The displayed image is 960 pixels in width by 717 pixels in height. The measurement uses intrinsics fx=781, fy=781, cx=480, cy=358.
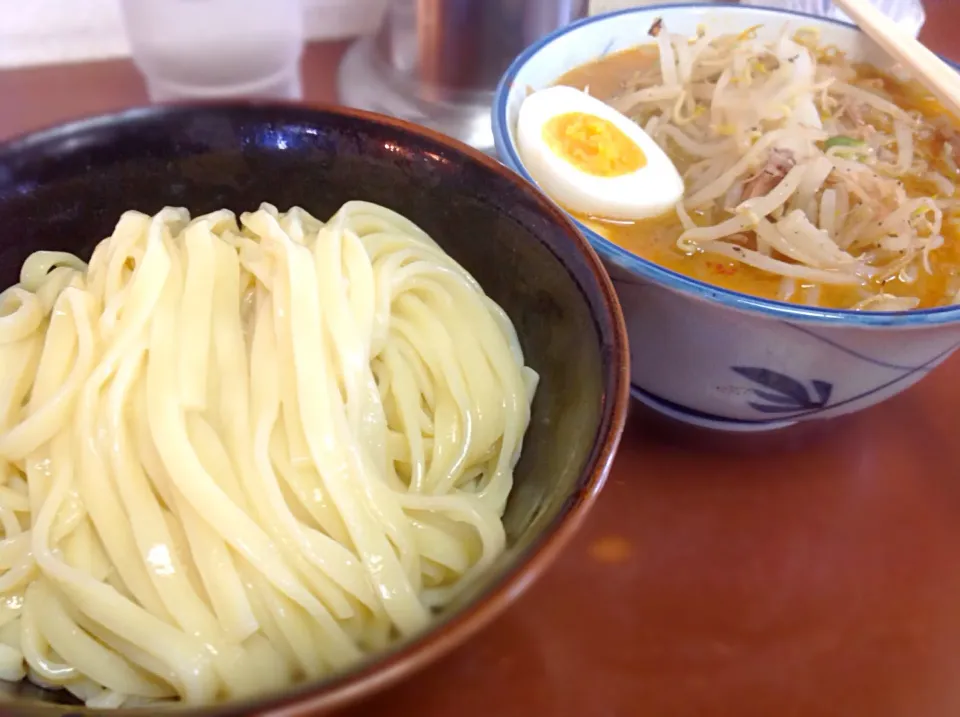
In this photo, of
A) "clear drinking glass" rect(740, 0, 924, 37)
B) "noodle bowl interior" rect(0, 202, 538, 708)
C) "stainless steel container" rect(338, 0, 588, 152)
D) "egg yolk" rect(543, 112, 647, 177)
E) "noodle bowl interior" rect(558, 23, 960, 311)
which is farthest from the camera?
"clear drinking glass" rect(740, 0, 924, 37)

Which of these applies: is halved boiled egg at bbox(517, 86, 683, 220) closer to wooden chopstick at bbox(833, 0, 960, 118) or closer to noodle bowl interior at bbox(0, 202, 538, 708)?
noodle bowl interior at bbox(0, 202, 538, 708)

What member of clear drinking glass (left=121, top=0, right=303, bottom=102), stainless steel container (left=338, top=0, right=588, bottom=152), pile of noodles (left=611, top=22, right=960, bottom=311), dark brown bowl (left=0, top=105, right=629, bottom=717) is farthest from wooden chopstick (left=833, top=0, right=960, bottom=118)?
clear drinking glass (left=121, top=0, right=303, bottom=102)

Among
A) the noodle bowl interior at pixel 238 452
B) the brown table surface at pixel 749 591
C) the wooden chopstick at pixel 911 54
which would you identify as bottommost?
the brown table surface at pixel 749 591

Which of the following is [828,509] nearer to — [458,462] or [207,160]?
[458,462]

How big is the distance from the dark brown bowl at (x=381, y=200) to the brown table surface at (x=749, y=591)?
0.60ft

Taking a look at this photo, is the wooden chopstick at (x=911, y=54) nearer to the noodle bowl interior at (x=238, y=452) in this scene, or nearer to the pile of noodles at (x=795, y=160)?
the pile of noodles at (x=795, y=160)

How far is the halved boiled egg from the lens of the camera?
1.03 metres

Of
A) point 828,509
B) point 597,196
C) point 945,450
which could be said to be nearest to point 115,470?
point 597,196

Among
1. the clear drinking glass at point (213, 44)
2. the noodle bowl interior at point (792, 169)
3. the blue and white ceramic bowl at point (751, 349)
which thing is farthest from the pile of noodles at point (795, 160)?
the clear drinking glass at point (213, 44)

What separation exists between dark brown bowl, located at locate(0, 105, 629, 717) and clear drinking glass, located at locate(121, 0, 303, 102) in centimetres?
52

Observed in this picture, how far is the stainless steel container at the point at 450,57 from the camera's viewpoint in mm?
1354

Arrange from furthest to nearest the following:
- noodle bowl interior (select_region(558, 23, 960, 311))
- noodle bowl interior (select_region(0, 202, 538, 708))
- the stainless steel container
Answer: the stainless steel container, noodle bowl interior (select_region(558, 23, 960, 311)), noodle bowl interior (select_region(0, 202, 538, 708))

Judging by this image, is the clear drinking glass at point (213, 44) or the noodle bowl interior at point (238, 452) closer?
the noodle bowl interior at point (238, 452)

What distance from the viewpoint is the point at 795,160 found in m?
1.02
